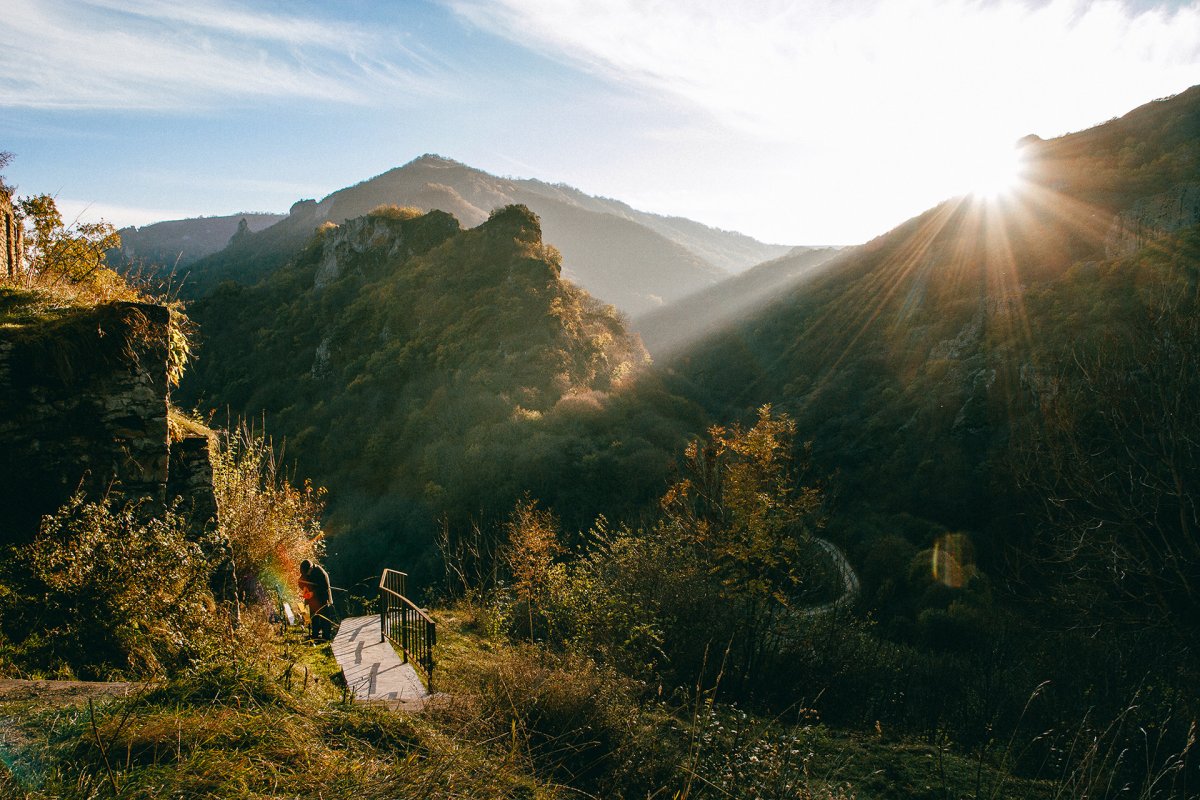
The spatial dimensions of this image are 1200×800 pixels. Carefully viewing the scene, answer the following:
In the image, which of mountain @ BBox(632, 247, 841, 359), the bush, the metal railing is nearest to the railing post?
the metal railing

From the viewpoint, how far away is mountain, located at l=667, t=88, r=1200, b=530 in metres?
25.7

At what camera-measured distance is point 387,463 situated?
27.7 m

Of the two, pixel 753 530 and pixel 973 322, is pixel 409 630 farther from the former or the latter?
pixel 973 322

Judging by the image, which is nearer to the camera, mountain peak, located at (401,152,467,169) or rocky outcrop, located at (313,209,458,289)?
rocky outcrop, located at (313,209,458,289)

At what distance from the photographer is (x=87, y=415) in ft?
18.7

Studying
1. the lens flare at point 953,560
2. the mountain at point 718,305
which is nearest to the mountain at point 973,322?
the lens flare at point 953,560

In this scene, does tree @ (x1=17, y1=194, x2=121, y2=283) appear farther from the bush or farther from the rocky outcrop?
the rocky outcrop

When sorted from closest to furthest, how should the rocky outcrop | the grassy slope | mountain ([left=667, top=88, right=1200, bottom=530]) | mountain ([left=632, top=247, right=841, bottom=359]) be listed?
the grassy slope, mountain ([left=667, top=88, right=1200, bottom=530]), the rocky outcrop, mountain ([left=632, top=247, right=841, bottom=359])

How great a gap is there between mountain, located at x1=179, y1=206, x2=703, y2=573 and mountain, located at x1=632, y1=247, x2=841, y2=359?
2514cm

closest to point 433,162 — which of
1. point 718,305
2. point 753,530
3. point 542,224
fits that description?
point 542,224

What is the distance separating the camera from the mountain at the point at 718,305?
61.8m

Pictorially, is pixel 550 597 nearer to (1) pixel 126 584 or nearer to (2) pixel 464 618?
(2) pixel 464 618

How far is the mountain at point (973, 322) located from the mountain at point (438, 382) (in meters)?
10.2

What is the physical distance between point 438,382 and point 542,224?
92.1 m
